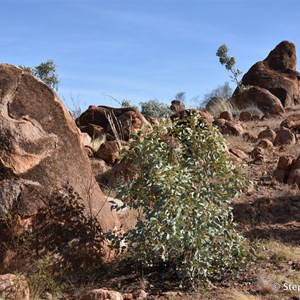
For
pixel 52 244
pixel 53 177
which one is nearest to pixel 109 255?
pixel 52 244

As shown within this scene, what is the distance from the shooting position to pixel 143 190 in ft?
17.3

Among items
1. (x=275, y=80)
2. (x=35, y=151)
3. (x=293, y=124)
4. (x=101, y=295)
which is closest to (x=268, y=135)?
(x=293, y=124)

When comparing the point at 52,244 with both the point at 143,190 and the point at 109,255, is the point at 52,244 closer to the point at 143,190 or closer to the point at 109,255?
the point at 109,255

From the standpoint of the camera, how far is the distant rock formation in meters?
21.9

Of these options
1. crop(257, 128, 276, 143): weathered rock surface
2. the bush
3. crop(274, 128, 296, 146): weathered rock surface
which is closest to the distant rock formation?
crop(257, 128, 276, 143): weathered rock surface

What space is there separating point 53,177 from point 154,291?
1473 millimetres

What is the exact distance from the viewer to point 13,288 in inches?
175

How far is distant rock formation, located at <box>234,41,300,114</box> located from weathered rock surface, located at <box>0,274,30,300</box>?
1759 centimetres

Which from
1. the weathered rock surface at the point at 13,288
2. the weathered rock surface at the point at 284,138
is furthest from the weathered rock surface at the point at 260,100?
the weathered rock surface at the point at 13,288

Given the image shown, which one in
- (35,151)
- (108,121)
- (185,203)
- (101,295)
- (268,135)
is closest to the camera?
(101,295)

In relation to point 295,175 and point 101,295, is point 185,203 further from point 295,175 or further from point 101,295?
point 295,175

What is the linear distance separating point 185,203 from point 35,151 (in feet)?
5.12

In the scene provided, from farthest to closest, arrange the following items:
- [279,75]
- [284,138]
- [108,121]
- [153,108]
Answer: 1. [279,75]
2. [153,108]
3. [108,121]
4. [284,138]

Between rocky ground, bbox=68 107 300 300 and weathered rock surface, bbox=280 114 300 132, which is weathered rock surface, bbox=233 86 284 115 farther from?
rocky ground, bbox=68 107 300 300
